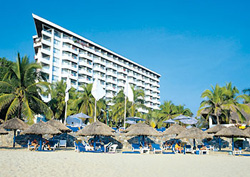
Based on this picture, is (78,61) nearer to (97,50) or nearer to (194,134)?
(97,50)

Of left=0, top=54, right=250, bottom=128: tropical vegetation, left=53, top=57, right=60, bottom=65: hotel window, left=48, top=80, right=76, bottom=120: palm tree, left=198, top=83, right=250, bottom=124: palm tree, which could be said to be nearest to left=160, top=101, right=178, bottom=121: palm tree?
left=0, top=54, right=250, bottom=128: tropical vegetation

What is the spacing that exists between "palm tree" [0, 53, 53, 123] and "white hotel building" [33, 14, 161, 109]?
70.7ft

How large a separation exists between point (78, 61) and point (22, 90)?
38.7 metres

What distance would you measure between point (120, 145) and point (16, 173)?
14.8 m

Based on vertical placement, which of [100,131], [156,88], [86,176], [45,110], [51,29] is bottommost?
[86,176]

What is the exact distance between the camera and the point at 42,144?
18250mm

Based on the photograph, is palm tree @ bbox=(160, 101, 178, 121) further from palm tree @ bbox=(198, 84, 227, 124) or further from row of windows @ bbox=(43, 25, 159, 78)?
row of windows @ bbox=(43, 25, 159, 78)

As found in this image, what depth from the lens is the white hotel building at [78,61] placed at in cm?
5331

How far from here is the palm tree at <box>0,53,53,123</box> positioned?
2219 cm

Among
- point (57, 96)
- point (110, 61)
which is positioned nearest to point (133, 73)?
point (110, 61)

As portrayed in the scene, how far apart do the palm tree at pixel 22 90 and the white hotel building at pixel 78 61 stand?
70.7 ft

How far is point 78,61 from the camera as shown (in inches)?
2405

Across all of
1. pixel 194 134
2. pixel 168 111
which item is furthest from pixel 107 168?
pixel 168 111

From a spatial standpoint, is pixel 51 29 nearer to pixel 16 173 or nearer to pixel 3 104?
pixel 3 104
